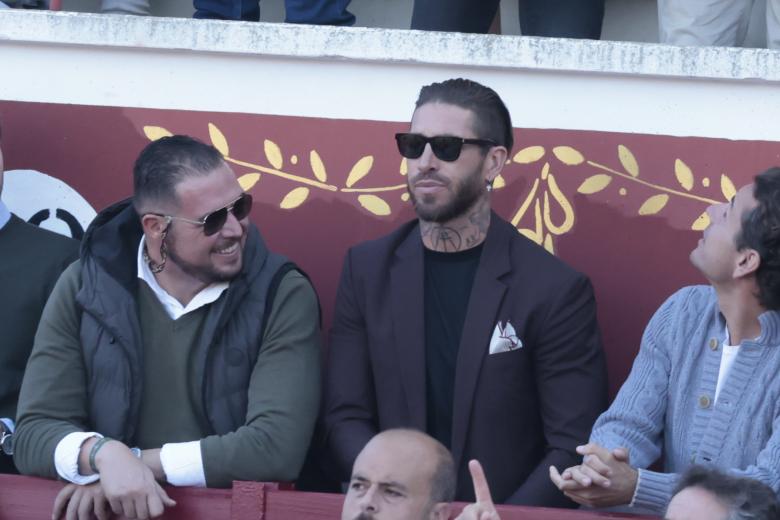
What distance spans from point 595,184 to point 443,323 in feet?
2.67

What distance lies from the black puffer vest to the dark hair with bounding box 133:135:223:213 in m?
0.24

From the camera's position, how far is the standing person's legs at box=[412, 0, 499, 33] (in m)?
5.50

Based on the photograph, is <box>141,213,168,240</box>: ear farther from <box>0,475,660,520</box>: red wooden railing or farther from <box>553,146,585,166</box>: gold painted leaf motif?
<box>553,146,585,166</box>: gold painted leaf motif

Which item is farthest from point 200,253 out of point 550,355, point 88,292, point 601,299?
point 601,299

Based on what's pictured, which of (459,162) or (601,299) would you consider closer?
(459,162)

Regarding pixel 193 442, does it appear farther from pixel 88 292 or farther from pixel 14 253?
pixel 14 253

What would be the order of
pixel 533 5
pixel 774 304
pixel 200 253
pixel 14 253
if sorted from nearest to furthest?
pixel 774 304, pixel 200 253, pixel 14 253, pixel 533 5

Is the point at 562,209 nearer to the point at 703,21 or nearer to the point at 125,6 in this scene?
the point at 703,21

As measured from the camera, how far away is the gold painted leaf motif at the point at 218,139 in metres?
5.20

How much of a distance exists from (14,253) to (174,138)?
0.64 m

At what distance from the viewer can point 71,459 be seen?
4.11 m

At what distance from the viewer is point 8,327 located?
4684 millimetres

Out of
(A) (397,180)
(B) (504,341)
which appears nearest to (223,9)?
(A) (397,180)

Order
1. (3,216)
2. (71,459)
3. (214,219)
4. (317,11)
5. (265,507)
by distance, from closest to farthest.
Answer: (265,507)
(71,459)
(214,219)
(3,216)
(317,11)
